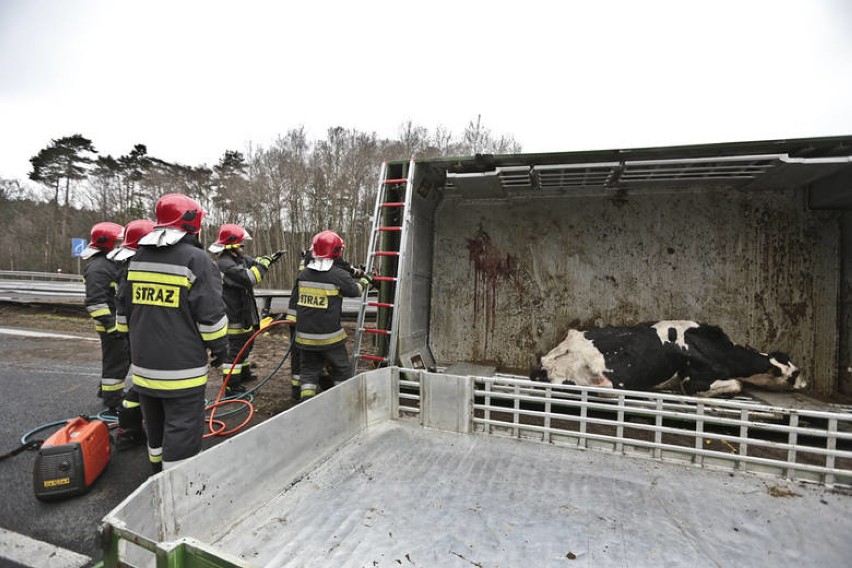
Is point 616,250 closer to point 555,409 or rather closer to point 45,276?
point 555,409

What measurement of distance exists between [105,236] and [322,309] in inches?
88.7

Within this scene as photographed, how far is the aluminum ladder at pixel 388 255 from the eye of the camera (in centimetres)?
418

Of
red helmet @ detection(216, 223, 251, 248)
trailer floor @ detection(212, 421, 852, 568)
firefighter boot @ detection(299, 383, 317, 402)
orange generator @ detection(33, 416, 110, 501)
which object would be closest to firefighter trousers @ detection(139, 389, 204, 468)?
orange generator @ detection(33, 416, 110, 501)

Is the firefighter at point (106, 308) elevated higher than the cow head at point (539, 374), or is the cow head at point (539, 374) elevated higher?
the firefighter at point (106, 308)

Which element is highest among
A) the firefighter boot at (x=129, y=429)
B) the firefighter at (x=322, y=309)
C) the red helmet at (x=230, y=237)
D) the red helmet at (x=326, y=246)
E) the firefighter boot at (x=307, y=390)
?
the red helmet at (x=230, y=237)

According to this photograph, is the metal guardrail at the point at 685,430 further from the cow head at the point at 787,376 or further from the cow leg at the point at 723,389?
the cow head at the point at 787,376

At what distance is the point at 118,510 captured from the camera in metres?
1.44

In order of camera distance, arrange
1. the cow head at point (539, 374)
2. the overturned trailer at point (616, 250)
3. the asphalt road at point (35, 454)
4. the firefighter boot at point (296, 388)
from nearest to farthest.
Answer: the asphalt road at point (35, 454) → the overturned trailer at point (616, 250) → the cow head at point (539, 374) → the firefighter boot at point (296, 388)

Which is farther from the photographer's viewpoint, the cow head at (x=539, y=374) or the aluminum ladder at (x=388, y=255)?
the cow head at (x=539, y=374)

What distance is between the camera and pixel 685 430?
8.61ft

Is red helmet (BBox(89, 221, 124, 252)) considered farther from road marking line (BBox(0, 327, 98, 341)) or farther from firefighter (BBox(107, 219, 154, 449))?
road marking line (BBox(0, 327, 98, 341))

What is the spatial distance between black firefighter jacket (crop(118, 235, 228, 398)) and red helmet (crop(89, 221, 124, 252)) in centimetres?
193

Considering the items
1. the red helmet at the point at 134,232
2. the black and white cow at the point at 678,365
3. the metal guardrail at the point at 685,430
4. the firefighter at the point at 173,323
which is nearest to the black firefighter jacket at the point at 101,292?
the red helmet at the point at 134,232

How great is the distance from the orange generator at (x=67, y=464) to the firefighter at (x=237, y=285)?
182 centimetres
